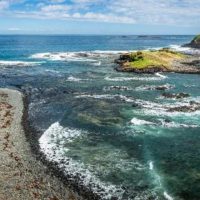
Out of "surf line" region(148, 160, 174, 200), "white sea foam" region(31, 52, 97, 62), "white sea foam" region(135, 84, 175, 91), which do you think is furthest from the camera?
"white sea foam" region(31, 52, 97, 62)

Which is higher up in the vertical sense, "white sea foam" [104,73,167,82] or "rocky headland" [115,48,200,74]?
"rocky headland" [115,48,200,74]

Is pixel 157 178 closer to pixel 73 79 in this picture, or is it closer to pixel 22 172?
pixel 22 172

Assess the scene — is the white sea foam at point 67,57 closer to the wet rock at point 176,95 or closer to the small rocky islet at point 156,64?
the small rocky islet at point 156,64

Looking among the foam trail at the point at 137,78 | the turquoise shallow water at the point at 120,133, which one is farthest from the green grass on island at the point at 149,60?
the turquoise shallow water at the point at 120,133

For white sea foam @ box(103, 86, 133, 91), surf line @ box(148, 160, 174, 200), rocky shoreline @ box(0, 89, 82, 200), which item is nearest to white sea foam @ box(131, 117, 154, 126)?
surf line @ box(148, 160, 174, 200)

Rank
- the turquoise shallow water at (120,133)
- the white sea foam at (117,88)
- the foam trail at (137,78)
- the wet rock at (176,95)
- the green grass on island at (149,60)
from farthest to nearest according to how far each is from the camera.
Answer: the green grass on island at (149,60) → the foam trail at (137,78) → the white sea foam at (117,88) → the wet rock at (176,95) → the turquoise shallow water at (120,133)

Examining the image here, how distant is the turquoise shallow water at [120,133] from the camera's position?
33406mm

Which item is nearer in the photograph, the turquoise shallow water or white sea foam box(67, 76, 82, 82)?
the turquoise shallow water

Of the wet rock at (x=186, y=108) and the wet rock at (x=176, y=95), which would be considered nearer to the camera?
the wet rock at (x=186, y=108)

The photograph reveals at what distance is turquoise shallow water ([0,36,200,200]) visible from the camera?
1315 inches

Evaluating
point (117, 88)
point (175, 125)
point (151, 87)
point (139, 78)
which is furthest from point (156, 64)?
point (175, 125)

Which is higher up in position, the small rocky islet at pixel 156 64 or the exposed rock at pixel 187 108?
the small rocky islet at pixel 156 64

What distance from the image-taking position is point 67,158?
38.7 m

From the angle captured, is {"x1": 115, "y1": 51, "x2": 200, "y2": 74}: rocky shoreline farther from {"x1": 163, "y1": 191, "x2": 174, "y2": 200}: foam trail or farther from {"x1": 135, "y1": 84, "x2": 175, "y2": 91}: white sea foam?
{"x1": 163, "y1": 191, "x2": 174, "y2": 200}: foam trail
